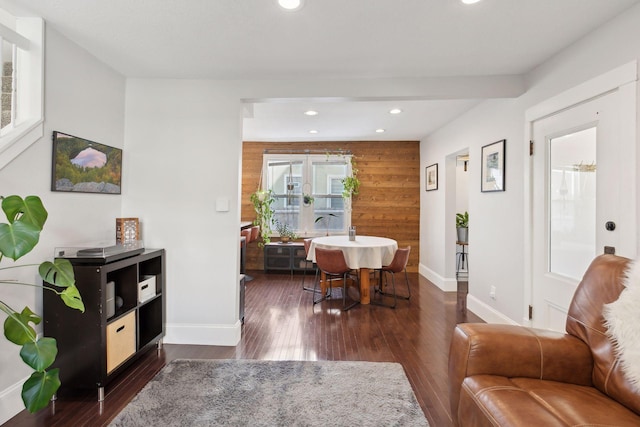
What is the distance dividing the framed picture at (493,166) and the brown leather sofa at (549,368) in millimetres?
1819

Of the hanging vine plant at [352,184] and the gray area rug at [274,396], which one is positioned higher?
the hanging vine plant at [352,184]

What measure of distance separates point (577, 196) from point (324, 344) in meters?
2.26

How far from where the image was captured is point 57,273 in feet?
5.47

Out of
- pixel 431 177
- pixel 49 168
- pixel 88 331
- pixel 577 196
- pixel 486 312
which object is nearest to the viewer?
pixel 88 331

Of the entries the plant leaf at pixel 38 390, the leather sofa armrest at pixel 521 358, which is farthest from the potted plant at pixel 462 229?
the plant leaf at pixel 38 390

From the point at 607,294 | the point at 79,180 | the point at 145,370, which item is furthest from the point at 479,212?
the point at 79,180

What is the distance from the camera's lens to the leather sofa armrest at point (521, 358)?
149 centimetres

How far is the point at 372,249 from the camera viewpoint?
402 cm

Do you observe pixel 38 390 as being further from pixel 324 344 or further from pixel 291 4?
pixel 291 4

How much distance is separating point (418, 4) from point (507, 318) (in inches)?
113

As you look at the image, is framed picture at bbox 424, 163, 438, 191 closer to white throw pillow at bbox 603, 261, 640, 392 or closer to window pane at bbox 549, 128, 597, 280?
window pane at bbox 549, 128, 597, 280

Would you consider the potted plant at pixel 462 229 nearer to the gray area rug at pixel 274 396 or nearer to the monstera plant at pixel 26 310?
the gray area rug at pixel 274 396

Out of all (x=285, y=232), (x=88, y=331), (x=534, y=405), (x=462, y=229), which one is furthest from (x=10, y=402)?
(x=462, y=229)

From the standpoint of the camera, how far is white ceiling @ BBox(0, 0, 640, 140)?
1938mm
